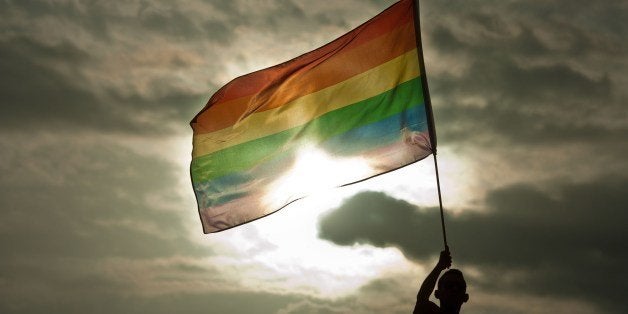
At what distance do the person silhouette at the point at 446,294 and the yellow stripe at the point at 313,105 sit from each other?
222 inches

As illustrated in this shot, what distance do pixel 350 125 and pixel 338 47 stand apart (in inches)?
62.6

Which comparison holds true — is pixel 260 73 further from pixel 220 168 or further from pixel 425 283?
pixel 425 283

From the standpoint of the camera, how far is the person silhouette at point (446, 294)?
10227 mm

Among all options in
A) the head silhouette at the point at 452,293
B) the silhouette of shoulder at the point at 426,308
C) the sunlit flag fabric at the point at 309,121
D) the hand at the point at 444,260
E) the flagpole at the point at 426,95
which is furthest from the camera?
the sunlit flag fabric at the point at 309,121

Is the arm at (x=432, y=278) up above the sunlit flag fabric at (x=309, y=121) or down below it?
→ below

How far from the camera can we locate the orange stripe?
1543 centimetres

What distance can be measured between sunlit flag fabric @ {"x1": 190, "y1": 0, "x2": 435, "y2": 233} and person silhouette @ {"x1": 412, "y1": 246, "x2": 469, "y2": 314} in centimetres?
434

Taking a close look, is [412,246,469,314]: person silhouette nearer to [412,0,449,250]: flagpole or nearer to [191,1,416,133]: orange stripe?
[412,0,449,250]: flagpole

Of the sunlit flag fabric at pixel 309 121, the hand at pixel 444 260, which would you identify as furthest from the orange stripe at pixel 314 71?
the hand at pixel 444 260

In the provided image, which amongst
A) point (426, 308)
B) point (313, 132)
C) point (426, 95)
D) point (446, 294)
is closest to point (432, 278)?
point (446, 294)

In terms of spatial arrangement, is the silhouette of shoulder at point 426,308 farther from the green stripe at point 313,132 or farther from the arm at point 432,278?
the green stripe at point 313,132

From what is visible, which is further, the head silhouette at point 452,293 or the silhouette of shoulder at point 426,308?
the head silhouette at point 452,293

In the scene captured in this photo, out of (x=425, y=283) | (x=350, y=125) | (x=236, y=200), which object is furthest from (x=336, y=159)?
(x=425, y=283)

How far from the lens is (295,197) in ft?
49.5
